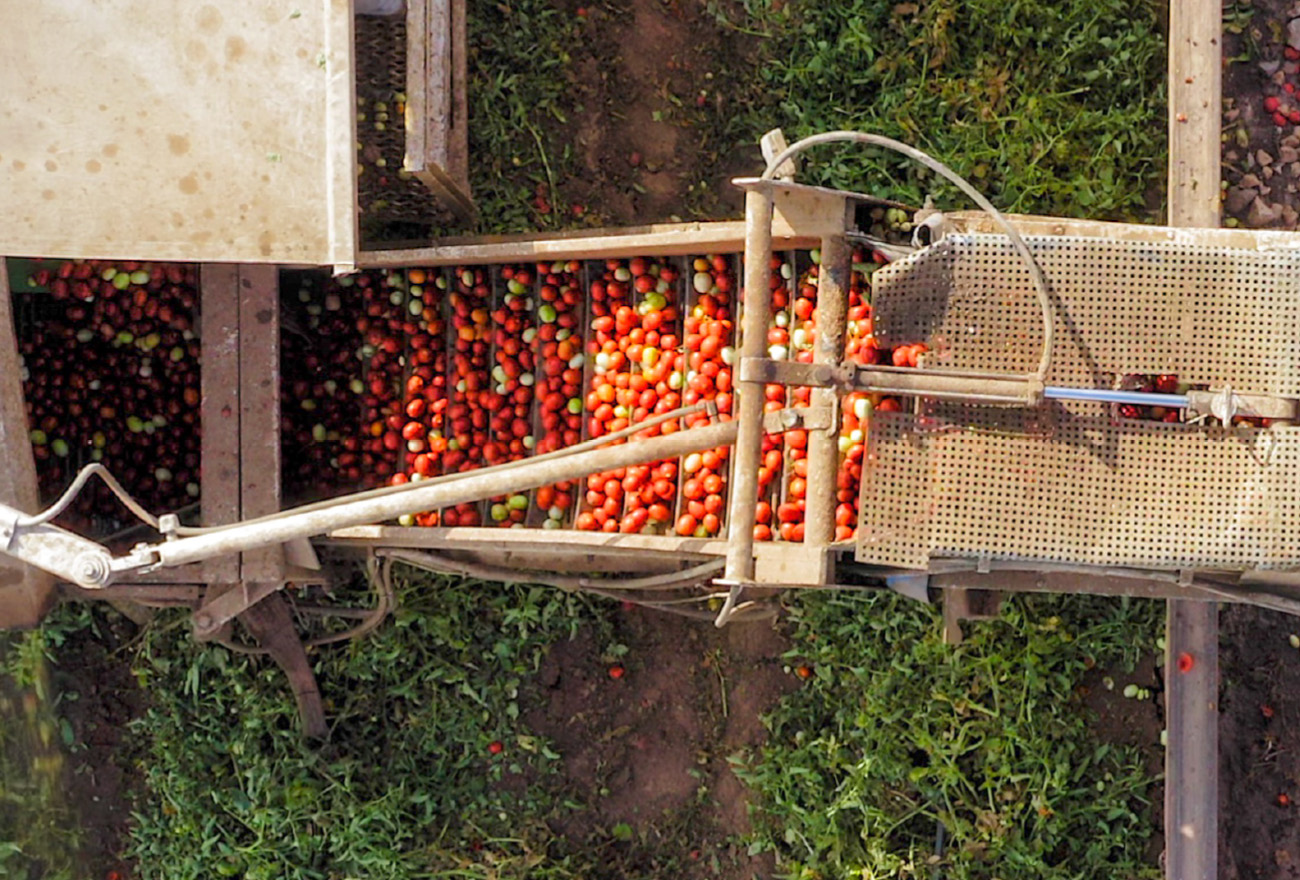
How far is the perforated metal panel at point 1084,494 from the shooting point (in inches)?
142

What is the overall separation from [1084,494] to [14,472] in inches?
128

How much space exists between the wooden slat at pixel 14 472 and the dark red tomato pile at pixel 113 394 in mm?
528

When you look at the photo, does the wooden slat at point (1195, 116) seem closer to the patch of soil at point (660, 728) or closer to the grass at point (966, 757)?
the grass at point (966, 757)

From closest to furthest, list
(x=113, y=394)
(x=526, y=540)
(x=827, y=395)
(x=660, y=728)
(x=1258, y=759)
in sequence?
(x=827, y=395) → (x=526, y=540) → (x=113, y=394) → (x=1258, y=759) → (x=660, y=728)

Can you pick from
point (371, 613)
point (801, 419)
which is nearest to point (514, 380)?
point (371, 613)

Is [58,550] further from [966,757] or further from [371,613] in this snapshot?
[966,757]

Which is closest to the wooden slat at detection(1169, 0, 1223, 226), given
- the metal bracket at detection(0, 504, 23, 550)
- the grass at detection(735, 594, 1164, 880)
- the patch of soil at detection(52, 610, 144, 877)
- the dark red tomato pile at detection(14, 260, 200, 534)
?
the grass at detection(735, 594, 1164, 880)

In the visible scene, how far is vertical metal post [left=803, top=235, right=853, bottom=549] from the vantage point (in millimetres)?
3736

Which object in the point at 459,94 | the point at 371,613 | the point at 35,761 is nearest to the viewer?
the point at 459,94

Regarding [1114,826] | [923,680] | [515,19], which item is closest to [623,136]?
[515,19]

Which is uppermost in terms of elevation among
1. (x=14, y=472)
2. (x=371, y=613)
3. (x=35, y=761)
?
(x=14, y=472)

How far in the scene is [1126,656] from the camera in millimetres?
5262

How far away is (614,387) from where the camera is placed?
15.0ft

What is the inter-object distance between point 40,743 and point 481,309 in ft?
9.19
